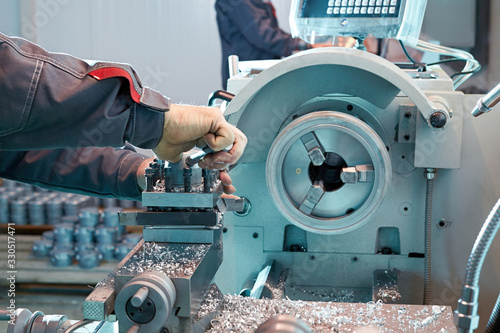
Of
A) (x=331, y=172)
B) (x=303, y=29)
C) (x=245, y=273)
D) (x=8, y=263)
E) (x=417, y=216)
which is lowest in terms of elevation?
(x=8, y=263)

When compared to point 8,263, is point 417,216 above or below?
above

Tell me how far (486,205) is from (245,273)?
2.26ft

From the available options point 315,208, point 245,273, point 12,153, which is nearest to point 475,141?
point 315,208

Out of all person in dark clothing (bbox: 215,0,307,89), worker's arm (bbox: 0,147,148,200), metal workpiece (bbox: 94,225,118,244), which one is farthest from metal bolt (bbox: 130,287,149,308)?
person in dark clothing (bbox: 215,0,307,89)

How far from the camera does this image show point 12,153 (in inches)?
52.9

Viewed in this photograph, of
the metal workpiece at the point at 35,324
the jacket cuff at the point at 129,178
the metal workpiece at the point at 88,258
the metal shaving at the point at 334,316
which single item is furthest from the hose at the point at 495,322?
the metal workpiece at the point at 88,258

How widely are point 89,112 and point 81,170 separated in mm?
549

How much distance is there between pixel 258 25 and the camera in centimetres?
287

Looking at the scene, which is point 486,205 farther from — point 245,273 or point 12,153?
point 12,153

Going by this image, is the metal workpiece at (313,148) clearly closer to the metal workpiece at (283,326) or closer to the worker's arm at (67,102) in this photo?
the worker's arm at (67,102)

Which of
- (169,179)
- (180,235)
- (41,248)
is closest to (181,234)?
(180,235)

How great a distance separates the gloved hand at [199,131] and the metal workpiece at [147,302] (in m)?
0.33

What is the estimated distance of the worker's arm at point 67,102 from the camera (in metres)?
0.86

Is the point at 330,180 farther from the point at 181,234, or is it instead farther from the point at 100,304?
the point at 100,304
